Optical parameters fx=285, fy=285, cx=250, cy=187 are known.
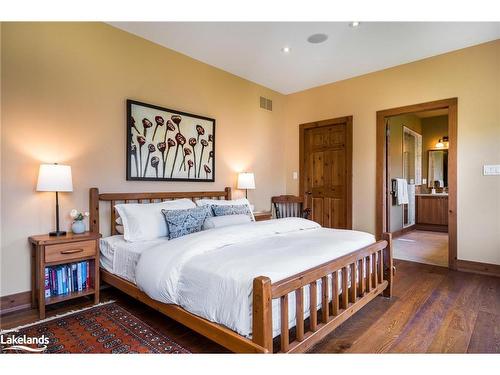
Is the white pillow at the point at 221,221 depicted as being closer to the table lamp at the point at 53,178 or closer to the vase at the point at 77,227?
the vase at the point at 77,227

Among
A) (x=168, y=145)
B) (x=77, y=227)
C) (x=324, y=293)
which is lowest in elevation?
(x=324, y=293)

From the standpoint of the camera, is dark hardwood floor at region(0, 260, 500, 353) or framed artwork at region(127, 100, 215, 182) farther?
framed artwork at region(127, 100, 215, 182)

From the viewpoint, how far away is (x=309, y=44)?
11.3ft

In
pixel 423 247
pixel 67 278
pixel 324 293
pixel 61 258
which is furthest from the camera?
pixel 423 247

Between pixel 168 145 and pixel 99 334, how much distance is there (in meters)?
2.14

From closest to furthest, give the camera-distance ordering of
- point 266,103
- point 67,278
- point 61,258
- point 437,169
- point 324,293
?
point 324,293 → point 61,258 → point 67,278 → point 266,103 → point 437,169

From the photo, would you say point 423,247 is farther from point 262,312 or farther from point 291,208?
point 262,312

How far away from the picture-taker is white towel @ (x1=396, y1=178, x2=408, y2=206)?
18.5 ft

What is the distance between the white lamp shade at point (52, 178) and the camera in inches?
92.7

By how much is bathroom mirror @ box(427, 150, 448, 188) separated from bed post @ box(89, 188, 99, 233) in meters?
7.40

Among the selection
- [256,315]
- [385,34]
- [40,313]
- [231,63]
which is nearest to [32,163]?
[40,313]

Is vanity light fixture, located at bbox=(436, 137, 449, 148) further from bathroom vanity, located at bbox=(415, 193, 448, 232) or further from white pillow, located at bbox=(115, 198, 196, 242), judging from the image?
white pillow, located at bbox=(115, 198, 196, 242)

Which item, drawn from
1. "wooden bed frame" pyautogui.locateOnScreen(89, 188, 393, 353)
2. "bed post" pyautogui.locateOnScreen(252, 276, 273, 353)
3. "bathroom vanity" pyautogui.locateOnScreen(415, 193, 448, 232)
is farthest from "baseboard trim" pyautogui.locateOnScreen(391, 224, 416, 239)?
"bed post" pyautogui.locateOnScreen(252, 276, 273, 353)

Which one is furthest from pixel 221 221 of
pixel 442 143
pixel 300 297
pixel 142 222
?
pixel 442 143
